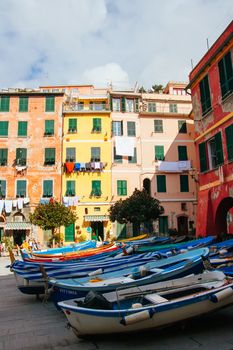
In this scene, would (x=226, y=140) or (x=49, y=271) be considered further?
(x=226, y=140)

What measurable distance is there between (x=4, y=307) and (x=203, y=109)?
12.5m

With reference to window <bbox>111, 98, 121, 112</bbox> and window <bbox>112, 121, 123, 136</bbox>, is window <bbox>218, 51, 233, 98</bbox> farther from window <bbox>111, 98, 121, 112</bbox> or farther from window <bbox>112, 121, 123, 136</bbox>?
window <bbox>111, 98, 121, 112</bbox>

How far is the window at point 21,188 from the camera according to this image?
2725cm

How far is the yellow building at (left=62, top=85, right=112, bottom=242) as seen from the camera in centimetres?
2695

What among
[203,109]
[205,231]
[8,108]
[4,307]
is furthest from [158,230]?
[4,307]

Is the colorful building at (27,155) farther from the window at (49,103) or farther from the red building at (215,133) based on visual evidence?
the red building at (215,133)

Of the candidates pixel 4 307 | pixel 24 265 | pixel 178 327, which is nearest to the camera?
pixel 178 327

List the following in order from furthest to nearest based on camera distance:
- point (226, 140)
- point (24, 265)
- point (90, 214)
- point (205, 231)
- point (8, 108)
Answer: point (8, 108), point (90, 214), point (205, 231), point (226, 140), point (24, 265)

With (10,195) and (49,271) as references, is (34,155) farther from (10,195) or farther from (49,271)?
(49,271)

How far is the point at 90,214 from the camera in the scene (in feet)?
Answer: 88.5

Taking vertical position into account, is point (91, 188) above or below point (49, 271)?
above

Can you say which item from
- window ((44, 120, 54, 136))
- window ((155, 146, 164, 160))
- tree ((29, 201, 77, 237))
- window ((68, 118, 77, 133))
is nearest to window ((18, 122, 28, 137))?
Result: window ((44, 120, 54, 136))

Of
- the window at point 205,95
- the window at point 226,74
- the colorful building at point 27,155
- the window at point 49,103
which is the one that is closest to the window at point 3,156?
the colorful building at point 27,155

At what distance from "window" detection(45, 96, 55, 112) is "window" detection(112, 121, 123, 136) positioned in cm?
628
